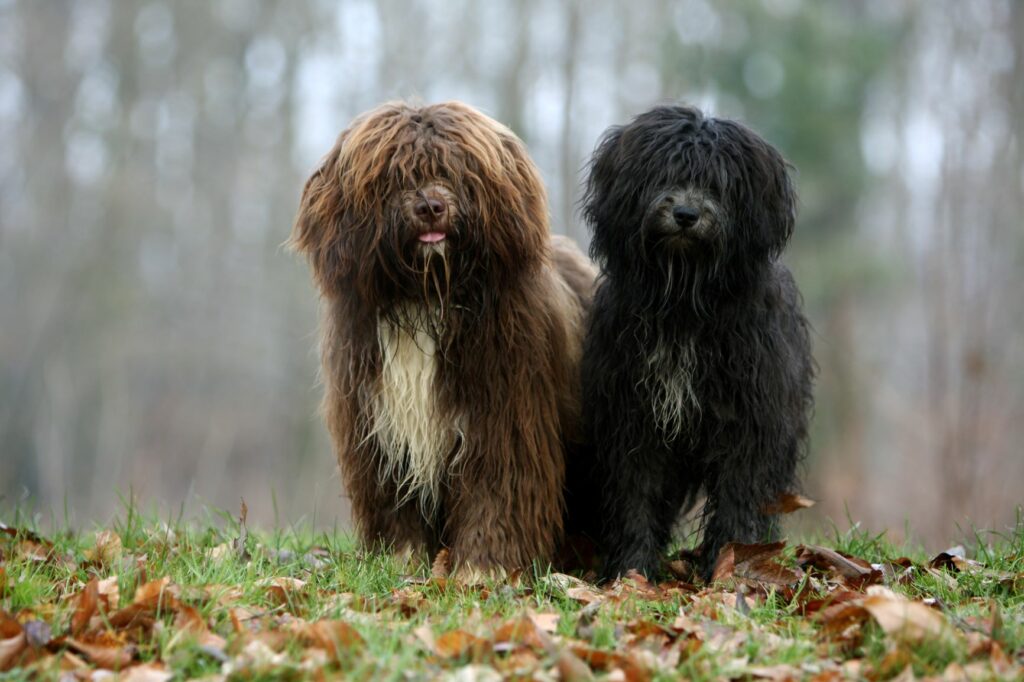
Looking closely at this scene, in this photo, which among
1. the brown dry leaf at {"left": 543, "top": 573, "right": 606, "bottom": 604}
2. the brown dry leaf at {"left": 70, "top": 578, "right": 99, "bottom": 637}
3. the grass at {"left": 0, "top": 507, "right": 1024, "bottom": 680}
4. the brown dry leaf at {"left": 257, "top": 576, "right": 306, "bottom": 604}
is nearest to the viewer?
the grass at {"left": 0, "top": 507, "right": 1024, "bottom": 680}

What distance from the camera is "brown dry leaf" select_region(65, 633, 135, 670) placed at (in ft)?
12.7

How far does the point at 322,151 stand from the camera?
18.5 m

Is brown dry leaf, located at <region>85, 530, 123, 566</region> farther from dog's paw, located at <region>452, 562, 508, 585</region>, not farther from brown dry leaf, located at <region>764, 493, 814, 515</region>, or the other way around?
brown dry leaf, located at <region>764, 493, 814, 515</region>

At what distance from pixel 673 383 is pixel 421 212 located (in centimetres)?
139

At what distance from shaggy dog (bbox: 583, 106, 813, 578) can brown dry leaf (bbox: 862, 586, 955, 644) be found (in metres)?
1.37

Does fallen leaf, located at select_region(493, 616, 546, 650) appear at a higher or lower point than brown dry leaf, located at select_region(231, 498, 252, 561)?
higher

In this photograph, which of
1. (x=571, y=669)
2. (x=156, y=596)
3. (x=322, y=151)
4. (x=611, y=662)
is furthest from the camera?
(x=322, y=151)

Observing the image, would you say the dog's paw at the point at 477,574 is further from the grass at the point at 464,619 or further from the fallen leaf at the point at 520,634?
the fallen leaf at the point at 520,634

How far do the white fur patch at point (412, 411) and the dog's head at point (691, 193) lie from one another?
3.30 ft

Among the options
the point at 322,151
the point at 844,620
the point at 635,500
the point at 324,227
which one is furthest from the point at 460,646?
the point at 322,151

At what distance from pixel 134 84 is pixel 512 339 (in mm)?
21653

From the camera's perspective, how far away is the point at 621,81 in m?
19.4

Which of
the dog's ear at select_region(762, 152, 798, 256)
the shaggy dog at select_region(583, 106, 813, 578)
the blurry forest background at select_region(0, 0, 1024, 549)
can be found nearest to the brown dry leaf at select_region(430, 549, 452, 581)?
the shaggy dog at select_region(583, 106, 813, 578)

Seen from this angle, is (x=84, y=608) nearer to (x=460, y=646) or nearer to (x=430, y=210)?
(x=460, y=646)
